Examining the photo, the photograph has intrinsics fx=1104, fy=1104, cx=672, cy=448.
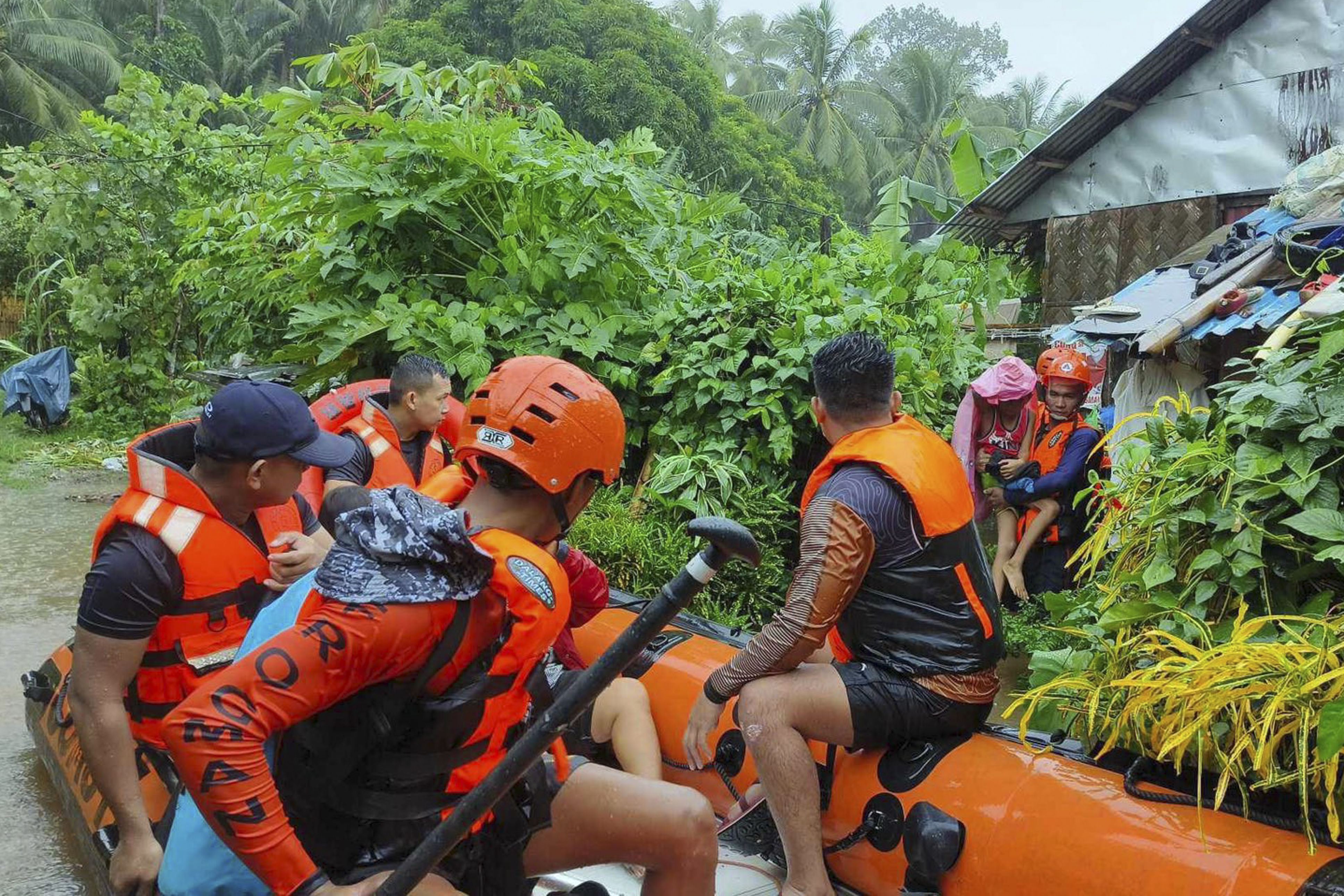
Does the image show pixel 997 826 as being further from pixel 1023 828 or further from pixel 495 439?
pixel 495 439

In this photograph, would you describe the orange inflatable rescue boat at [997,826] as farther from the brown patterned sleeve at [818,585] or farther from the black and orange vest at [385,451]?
the black and orange vest at [385,451]

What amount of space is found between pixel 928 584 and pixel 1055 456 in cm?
335

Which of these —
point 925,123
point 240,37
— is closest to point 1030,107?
point 925,123

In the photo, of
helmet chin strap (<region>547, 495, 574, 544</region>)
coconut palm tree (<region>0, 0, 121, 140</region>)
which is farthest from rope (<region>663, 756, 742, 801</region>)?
coconut palm tree (<region>0, 0, 121, 140</region>)

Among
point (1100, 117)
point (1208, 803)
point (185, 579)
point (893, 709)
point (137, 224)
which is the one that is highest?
point (1100, 117)

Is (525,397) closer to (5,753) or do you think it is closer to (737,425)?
(5,753)

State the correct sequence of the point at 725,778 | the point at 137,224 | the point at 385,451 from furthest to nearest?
1. the point at 137,224
2. the point at 385,451
3. the point at 725,778

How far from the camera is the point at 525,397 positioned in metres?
2.24

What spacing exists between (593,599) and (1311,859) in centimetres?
183

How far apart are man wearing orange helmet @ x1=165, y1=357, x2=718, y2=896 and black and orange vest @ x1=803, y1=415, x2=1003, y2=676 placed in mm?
1169

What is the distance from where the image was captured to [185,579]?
293cm

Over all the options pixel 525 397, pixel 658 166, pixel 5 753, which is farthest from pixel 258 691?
pixel 658 166

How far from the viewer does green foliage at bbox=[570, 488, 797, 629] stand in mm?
6340

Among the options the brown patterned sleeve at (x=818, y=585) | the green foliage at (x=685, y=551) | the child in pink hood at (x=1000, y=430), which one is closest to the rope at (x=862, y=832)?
the brown patterned sleeve at (x=818, y=585)
